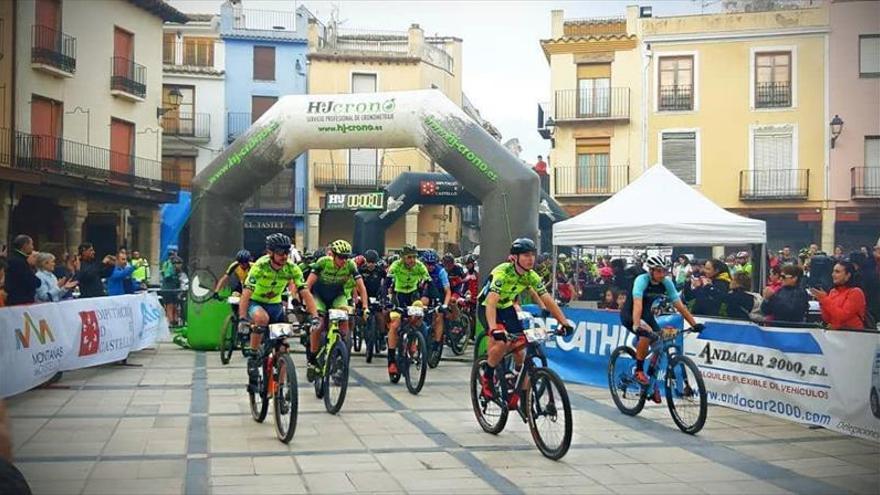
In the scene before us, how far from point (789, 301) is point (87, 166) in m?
19.5

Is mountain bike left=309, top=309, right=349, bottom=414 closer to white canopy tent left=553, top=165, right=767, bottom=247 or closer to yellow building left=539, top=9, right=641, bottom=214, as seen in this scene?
white canopy tent left=553, top=165, right=767, bottom=247

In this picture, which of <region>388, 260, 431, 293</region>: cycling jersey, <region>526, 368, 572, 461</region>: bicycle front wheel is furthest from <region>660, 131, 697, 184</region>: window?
<region>526, 368, 572, 461</region>: bicycle front wheel

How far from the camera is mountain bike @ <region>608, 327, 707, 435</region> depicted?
8.80 m

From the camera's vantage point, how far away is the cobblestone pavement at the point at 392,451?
6.75m

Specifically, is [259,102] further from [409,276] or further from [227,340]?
[409,276]

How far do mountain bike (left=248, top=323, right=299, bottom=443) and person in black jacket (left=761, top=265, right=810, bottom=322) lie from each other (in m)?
5.59

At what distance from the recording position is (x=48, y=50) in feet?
70.6

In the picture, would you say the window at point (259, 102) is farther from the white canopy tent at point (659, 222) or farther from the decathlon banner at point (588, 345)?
the decathlon banner at point (588, 345)

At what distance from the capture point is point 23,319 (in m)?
10.4

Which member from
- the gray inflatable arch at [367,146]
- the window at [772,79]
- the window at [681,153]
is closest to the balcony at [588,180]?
the window at [681,153]

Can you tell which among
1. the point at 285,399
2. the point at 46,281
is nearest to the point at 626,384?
the point at 285,399

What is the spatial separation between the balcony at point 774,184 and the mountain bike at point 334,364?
83.2 ft

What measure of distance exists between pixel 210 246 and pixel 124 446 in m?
8.26

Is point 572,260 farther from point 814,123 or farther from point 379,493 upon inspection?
point 379,493
